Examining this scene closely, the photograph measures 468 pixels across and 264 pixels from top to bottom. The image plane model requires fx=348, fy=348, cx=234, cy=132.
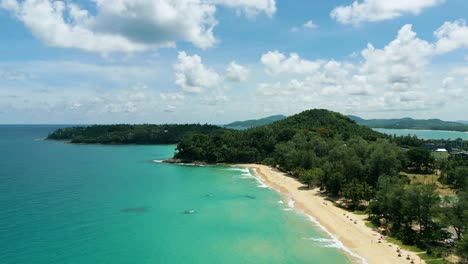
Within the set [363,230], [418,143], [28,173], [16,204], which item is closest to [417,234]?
[363,230]

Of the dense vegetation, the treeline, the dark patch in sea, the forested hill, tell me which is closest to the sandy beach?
the dense vegetation

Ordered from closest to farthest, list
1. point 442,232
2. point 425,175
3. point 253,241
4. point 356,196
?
point 442,232, point 253,241, point 356,196, point 425,175

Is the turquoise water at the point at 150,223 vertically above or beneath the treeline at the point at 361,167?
beneath

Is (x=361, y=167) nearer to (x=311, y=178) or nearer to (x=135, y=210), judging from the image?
(x=311, y=178)

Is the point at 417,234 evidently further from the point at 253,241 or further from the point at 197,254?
the point at 197,254

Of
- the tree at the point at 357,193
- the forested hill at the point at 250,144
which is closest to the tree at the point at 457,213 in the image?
the tree at the point at 357,193

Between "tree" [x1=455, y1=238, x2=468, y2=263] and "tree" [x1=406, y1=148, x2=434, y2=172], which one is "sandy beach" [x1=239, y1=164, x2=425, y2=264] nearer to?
"tree" [x1=455, y1=238, x2=468, y2=263]

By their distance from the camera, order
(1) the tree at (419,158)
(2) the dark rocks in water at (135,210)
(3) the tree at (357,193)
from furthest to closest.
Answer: (1) the tree at (419,158) < (2) the dark rocks in water at (135,210) < (3) the tree at (357,193)

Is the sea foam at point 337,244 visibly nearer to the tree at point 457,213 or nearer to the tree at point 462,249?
the tree at point 462,249
